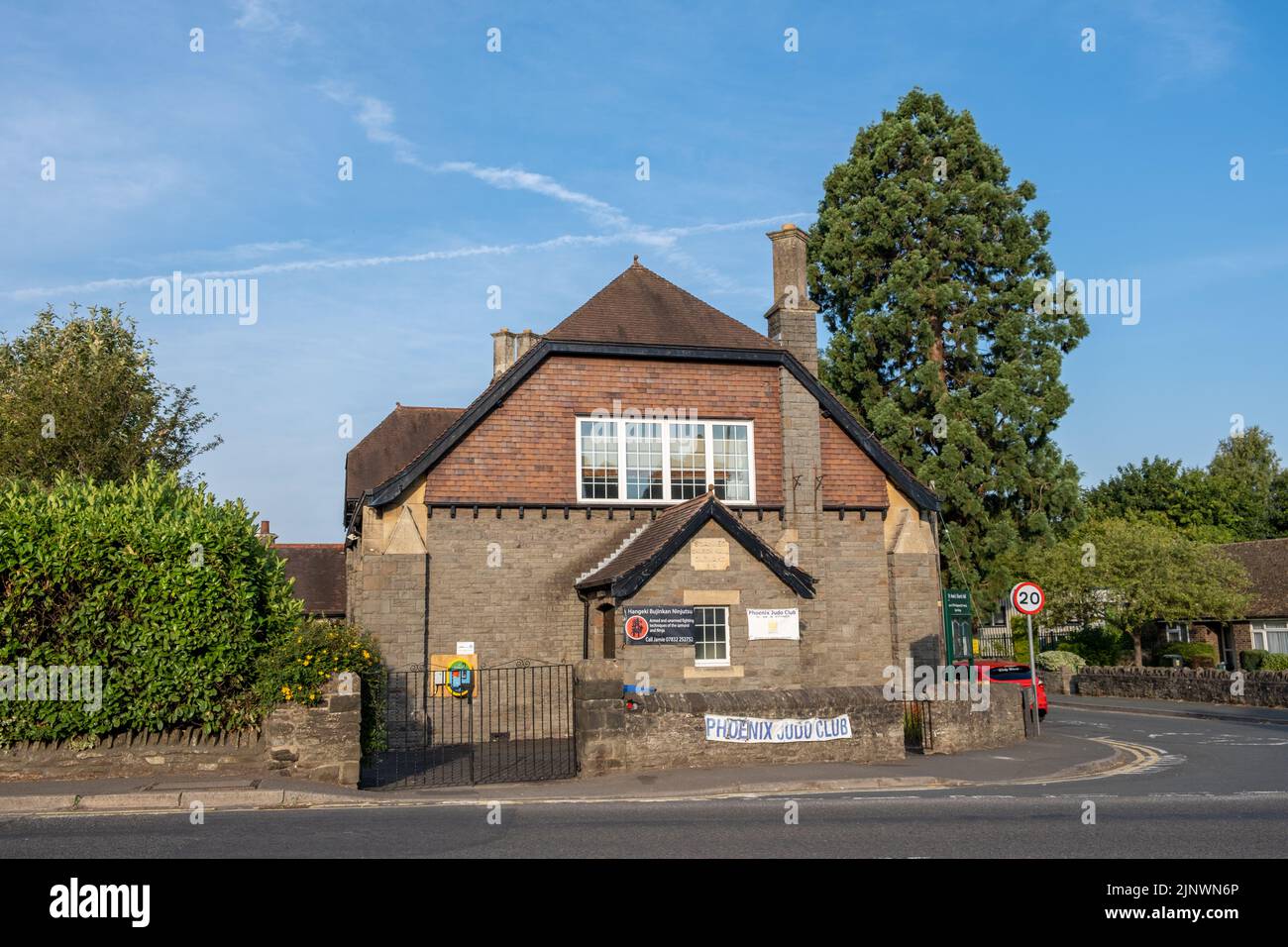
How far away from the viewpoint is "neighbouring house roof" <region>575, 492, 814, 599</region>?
64.0ft

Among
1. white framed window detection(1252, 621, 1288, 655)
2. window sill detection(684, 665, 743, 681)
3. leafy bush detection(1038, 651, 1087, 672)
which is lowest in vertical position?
leafy bush detection(1038, 651, 1087, 672)

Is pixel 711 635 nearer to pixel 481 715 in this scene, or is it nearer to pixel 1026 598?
pixel 481 715

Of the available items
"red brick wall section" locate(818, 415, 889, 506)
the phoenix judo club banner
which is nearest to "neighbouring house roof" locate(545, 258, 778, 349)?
"red brick wall section" locate(818, 415, 889, 506)

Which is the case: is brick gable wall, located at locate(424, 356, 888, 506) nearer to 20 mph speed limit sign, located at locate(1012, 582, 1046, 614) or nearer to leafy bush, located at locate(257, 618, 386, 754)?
20 mph speed limit sign, located at locate(1012, 582, 1046, 614)

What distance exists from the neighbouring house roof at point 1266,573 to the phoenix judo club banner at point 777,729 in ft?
114

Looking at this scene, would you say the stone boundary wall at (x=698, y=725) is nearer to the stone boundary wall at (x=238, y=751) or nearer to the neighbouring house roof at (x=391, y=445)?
the stone boundary wall at (x=238, y=751)

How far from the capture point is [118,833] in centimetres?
1062

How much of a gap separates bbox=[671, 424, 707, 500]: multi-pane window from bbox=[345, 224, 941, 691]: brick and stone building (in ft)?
0.16

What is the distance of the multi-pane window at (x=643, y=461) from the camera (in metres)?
23.5

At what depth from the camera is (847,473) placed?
82.0 feet

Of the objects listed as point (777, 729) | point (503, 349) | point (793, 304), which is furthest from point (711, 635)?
point (503, 349)

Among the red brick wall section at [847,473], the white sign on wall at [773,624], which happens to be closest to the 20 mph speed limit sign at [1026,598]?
the red brick wall section at [847,473]

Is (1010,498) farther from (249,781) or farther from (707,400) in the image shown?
(249,781)
